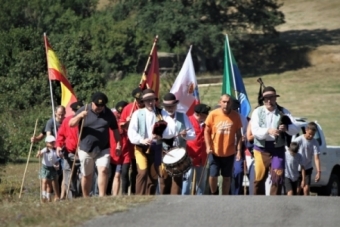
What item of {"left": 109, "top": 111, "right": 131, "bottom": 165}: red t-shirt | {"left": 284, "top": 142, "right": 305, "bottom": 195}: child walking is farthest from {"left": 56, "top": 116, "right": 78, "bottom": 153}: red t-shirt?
{"left": 284, "top": 142, "right": 305, "bottom": 195}: child walking

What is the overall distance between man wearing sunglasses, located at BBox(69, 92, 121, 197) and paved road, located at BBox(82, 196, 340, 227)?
7.61ft

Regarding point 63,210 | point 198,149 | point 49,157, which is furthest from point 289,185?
point 63,210

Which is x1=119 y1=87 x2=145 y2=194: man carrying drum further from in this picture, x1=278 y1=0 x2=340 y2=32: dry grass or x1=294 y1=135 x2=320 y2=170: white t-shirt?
x1=278 y1=0 x2=340 y2=32: dry grass

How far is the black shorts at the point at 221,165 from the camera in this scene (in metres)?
17.0

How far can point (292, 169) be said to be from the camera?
19312 mm

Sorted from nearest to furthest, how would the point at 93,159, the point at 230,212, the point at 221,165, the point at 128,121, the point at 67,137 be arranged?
the point at 230,212 → the point at 93,159 → the point at 221,165 → the point at 67,137 → the point at 128,121

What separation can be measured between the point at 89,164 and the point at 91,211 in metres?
3.42

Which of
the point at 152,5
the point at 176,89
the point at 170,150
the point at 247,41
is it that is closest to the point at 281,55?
the point at 247,41

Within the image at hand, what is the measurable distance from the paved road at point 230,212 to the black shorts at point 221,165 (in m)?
2.70

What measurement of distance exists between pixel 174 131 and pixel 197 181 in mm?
1819

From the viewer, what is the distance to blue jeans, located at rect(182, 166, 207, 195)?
17953 mm

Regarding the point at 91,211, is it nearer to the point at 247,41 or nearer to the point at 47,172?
the point at 47,172

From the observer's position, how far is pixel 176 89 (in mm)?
20734

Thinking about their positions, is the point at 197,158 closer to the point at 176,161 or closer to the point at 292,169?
the point at 176,161
